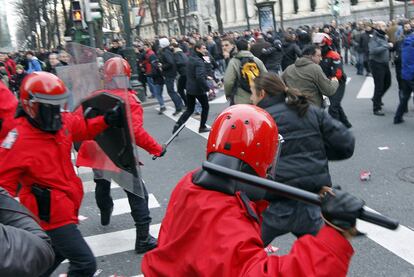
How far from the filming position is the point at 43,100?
3426 millimetres

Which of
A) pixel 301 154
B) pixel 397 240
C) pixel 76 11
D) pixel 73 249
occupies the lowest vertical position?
pixel 397 240

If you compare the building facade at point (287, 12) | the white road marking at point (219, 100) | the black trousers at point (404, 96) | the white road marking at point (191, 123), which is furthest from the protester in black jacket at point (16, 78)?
the building facade at point (287, 12)

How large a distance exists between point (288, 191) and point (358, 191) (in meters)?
4.93

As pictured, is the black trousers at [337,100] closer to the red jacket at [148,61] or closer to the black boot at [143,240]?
the black boot at [143,240]

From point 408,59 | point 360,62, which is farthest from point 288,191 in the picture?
point 360,62

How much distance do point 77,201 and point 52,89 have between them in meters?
0.80

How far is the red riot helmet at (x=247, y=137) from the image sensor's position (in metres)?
1.95

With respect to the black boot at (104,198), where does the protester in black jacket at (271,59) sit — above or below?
above

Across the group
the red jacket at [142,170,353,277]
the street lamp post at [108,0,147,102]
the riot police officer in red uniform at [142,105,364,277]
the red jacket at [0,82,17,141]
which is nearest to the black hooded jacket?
the riot police officer in red uniform at [142,105,364,277]

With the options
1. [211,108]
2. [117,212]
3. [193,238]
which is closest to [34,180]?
[193,238]

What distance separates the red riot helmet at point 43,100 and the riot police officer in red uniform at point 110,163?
49cm

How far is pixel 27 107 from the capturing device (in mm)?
3477

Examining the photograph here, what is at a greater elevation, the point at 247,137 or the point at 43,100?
the point at 43,100

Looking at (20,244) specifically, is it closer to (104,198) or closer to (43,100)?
(43,100)
